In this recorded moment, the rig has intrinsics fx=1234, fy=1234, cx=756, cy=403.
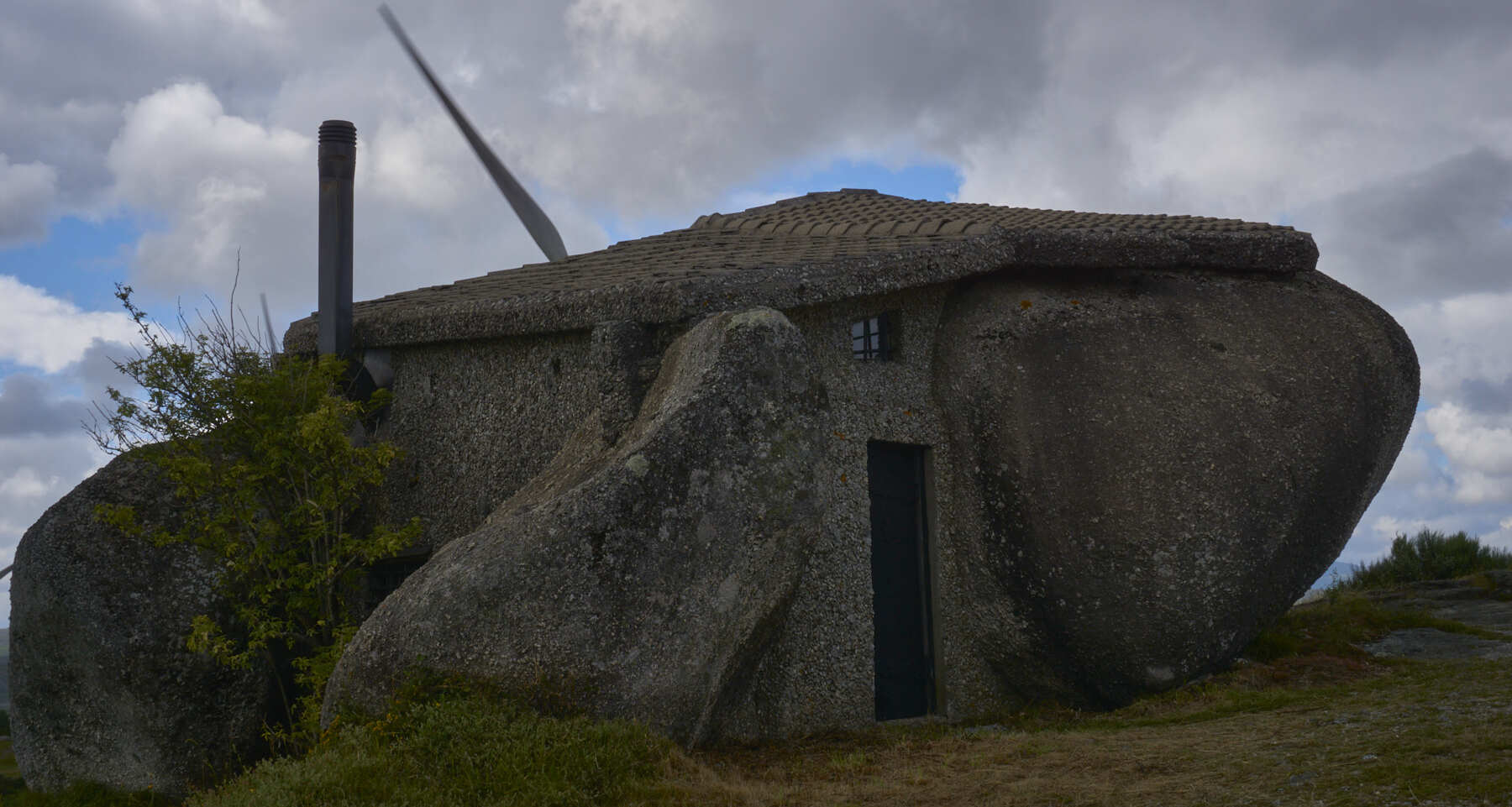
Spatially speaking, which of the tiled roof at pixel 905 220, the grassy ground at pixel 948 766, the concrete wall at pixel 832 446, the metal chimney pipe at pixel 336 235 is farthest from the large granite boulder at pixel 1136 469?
the metal chimney pipe at pixel 336 235

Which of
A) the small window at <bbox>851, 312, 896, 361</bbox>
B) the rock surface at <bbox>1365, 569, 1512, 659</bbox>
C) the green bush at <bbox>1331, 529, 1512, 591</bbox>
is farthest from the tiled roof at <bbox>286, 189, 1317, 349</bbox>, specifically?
the green bush at <bbox>1331, 529, 1512, 591</bbox>

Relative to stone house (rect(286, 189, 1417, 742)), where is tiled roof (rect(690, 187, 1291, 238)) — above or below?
above

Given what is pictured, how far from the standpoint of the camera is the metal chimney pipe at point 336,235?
10.8m

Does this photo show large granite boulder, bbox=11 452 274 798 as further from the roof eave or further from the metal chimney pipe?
→ the roof eave

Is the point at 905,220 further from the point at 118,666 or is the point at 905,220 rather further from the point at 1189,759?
the point at 118,666

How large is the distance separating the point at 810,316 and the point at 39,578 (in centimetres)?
603

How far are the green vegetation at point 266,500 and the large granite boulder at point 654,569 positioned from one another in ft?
8.75

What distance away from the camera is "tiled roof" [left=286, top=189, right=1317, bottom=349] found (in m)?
8.23

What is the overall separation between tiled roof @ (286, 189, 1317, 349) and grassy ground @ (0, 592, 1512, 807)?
2931 millimetres

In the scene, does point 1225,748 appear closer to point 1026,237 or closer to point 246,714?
point 1026,237

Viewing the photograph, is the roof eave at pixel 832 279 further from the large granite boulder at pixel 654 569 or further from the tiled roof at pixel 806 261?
the large granite boulder at pixel 654 569

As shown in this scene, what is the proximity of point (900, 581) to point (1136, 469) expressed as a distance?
6.32ft

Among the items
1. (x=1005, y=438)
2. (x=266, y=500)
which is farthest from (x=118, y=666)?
(x=1005, y=438)

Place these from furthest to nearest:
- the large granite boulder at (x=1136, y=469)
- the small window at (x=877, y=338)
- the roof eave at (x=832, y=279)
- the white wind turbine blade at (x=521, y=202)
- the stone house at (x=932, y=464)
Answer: the white wind turbine blade at (x=521, y=202) → the small window at (x=877, y=338) → the large granite boulder at (x=1136, y=469) → the stone house at (x=932, y=464) → the roof eave at (x=832, y=279)
